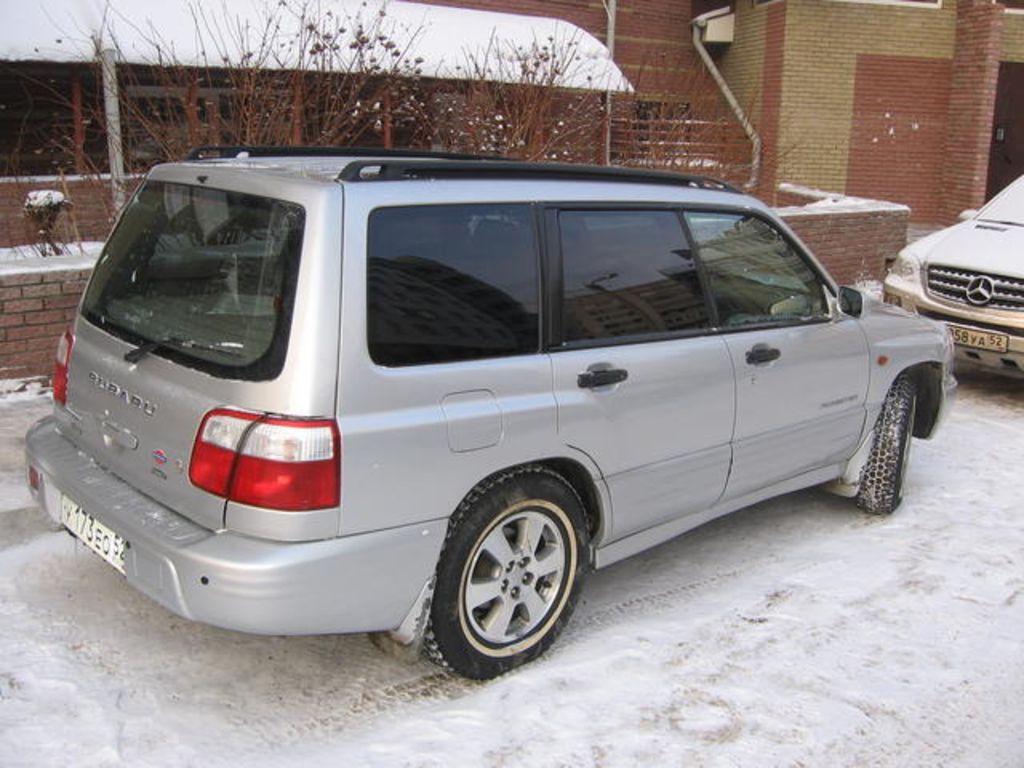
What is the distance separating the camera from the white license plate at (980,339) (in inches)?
280

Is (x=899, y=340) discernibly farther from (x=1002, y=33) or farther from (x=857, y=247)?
(x=1002, y=33)

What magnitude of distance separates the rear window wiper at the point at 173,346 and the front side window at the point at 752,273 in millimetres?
1959

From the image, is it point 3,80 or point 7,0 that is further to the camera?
point 3,80

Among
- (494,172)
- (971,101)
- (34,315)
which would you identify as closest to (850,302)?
(494,172)

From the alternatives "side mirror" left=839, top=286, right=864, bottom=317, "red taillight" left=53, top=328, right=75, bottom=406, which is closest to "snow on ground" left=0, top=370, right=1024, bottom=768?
"red taillight" left=53, top=328, right=75, bottom=406

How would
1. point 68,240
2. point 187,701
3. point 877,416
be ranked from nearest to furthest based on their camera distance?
point 187,701 < point 877,416 < point 68,240

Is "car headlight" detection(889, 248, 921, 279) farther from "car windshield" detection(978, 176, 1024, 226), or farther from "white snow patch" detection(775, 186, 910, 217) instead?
"white snow patch" detection(775, 186, 910, 217)

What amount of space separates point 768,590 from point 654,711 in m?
1.15

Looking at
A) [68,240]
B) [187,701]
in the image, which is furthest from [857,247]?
[187,701]

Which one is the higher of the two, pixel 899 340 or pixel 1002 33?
pixel 1002 33

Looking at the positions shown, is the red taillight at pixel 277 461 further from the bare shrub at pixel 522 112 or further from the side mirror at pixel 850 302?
the bare shrub at pixel 522 112

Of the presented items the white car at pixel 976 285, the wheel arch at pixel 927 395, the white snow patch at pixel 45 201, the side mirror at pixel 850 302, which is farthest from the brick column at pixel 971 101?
the white snow patch at pixel 45 201

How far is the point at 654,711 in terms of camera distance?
10.7ft

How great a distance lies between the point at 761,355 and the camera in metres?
4.15
